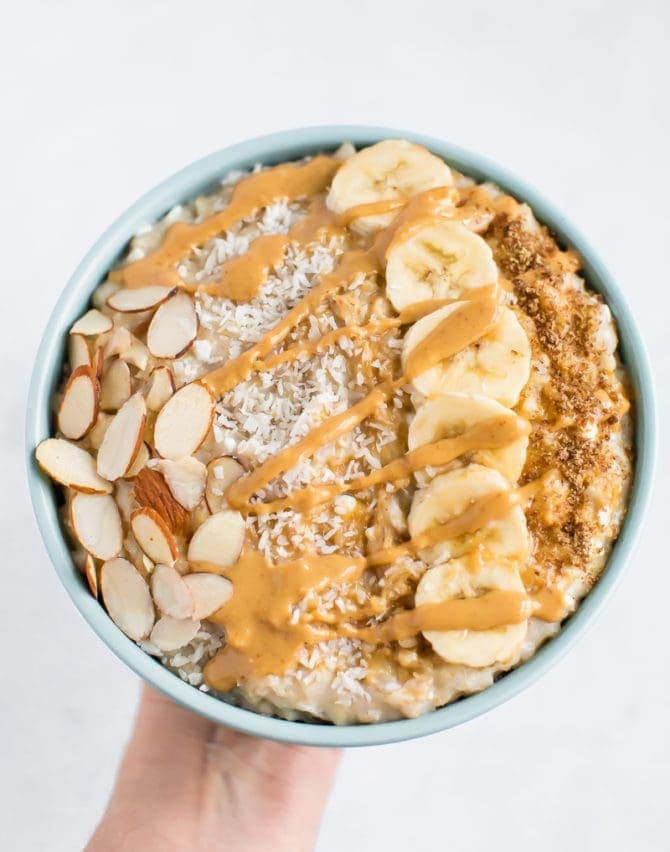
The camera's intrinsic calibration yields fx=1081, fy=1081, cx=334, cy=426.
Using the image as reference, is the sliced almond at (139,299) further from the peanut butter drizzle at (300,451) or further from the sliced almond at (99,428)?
the peanut butter drizzle at (300,451)

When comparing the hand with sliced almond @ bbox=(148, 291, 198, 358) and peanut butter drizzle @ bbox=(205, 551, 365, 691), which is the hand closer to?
peanut butter drizzle @ bbox=(205, 551, 365, 691)

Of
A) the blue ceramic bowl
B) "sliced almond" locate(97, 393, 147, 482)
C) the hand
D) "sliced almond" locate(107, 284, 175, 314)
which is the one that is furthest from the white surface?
"sliced almond" locate(97, 393, 147, 482)

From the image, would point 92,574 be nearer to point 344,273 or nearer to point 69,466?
point 69,466

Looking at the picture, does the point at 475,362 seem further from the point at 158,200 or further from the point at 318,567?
the point at 158,200

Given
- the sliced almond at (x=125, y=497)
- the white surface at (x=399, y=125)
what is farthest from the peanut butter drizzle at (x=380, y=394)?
the white surface at (x=399, y=125)

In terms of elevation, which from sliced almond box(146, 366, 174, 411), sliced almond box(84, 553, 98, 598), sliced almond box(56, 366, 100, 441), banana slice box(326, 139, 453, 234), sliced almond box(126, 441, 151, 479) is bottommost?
sliced almond box(84, 553, 98, 598)

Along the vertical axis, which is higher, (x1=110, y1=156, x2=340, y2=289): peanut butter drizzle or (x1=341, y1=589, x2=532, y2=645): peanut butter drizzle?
(x1=110, y1=156, x2=340, y2=289): peanut butter drizzle

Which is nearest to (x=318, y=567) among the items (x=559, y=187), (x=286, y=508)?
(x=286, y=508)
